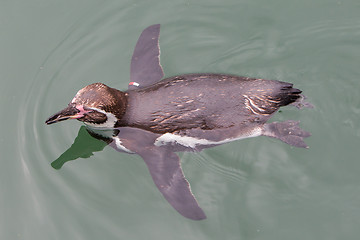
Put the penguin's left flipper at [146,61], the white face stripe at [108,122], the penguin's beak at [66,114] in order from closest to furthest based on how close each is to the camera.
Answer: the penguin's beak at [66,114] < the white face stripe at [108,122] < the penguin's left flipper at [146,61]

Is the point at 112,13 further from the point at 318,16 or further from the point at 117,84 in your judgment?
the point at 318,16

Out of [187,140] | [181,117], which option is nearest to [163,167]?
[187,140]

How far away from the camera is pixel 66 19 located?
645 cm

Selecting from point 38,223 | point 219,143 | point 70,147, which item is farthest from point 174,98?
point 38,223

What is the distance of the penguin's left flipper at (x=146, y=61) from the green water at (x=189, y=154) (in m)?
0.28

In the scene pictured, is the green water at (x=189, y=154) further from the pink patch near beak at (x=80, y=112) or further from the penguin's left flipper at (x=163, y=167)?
the pink patch near beak at (x=80, y=112)

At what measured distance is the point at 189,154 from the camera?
5051 millimetres

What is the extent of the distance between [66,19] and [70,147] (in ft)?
7.06

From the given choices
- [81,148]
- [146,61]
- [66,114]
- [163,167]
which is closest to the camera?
[66,114]

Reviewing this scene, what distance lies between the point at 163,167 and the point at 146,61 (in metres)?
1.50

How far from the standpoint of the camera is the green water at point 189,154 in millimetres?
4680

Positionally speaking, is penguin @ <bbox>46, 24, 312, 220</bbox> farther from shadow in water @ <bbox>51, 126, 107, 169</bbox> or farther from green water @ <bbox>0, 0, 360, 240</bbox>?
shadow in water @ <bbox>51, 126, 107, 169</bbox>

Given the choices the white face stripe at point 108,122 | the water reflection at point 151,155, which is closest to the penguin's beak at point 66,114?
the white face stripe at point 108,122

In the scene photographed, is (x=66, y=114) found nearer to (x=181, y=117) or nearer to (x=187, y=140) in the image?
(x=181, y=117)
